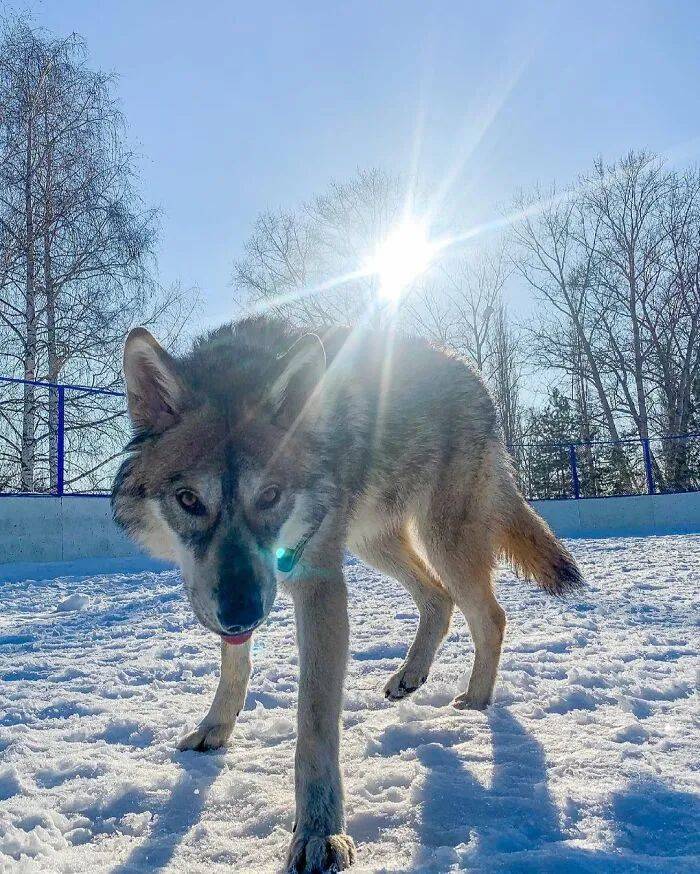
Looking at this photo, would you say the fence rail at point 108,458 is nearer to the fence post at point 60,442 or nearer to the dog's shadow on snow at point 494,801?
the fence post at point 60,442

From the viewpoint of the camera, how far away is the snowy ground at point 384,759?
1435mm

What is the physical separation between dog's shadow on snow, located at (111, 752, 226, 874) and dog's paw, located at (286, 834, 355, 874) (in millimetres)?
306

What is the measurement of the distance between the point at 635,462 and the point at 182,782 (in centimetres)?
1818

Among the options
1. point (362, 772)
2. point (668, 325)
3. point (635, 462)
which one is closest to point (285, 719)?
point (362, 772)

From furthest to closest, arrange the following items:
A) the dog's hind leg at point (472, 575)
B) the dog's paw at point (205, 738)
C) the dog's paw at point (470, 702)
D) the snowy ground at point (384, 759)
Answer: the dog's hind leg at point (472, 575), the dog's paw at point (470, 702), the dog's paw at point (205, 738), the snowy ground at point (384, 759)

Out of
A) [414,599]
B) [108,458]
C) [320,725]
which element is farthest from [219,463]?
[108,458]

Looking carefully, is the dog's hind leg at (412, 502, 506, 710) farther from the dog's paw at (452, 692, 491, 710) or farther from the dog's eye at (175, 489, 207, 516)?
the dog's eye at (175, 489, 207, 516)

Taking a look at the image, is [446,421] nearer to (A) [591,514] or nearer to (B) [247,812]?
(B) [247,812]

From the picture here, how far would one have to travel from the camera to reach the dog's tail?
3.39 m

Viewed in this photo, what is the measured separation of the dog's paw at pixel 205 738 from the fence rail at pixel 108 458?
7.53 m

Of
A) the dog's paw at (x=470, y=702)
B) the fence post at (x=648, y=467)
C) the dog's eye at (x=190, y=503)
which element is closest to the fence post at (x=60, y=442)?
the dog's eye at (x=190, y=503)

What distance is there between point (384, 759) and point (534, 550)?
177 centimetres

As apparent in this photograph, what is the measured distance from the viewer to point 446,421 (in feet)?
11.1

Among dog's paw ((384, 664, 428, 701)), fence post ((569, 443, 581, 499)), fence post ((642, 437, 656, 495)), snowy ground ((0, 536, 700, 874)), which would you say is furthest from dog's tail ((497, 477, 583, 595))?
fence post ((642, 437, 656, 495))
